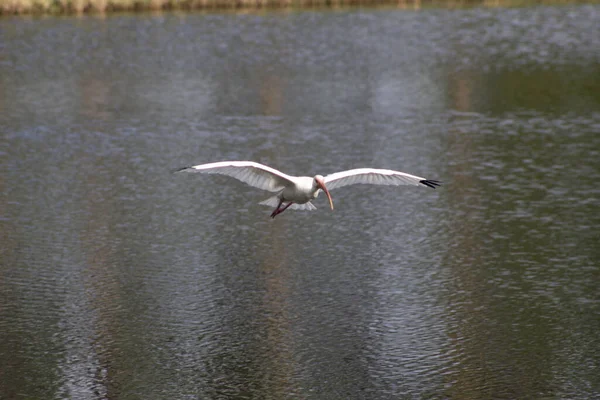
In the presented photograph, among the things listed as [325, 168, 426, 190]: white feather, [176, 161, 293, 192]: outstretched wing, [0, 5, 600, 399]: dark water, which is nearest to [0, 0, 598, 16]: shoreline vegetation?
[0, 5, 600, 399]: dark water

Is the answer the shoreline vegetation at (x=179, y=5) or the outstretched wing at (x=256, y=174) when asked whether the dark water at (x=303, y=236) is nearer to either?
the outstretched wing at (x=256, y=174)

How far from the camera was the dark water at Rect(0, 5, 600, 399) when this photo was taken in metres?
13.9

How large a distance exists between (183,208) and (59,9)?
34554mm

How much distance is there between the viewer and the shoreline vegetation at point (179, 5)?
173 feet

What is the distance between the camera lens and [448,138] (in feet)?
89.5

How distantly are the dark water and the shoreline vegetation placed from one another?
14.0 meters

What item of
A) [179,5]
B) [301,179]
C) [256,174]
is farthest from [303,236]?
[179,5]

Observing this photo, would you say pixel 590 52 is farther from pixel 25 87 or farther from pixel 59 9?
pixel 59 9

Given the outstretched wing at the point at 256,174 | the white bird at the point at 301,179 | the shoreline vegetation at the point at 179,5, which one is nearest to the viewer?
the outstretched wing at the point at 256,174

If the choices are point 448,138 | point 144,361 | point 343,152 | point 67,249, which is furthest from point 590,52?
point 144,361

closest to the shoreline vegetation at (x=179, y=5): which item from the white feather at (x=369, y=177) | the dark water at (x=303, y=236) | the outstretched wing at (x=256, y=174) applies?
the dark water at (x=303, y=236)

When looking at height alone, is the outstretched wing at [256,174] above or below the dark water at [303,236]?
above

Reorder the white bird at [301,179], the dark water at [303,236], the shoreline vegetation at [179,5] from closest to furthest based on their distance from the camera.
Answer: the dark water at [303,236] → the white bird at [301,179] → the shoreline vegetation at [179,5]

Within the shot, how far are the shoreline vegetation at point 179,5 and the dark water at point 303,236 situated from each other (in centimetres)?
1404
